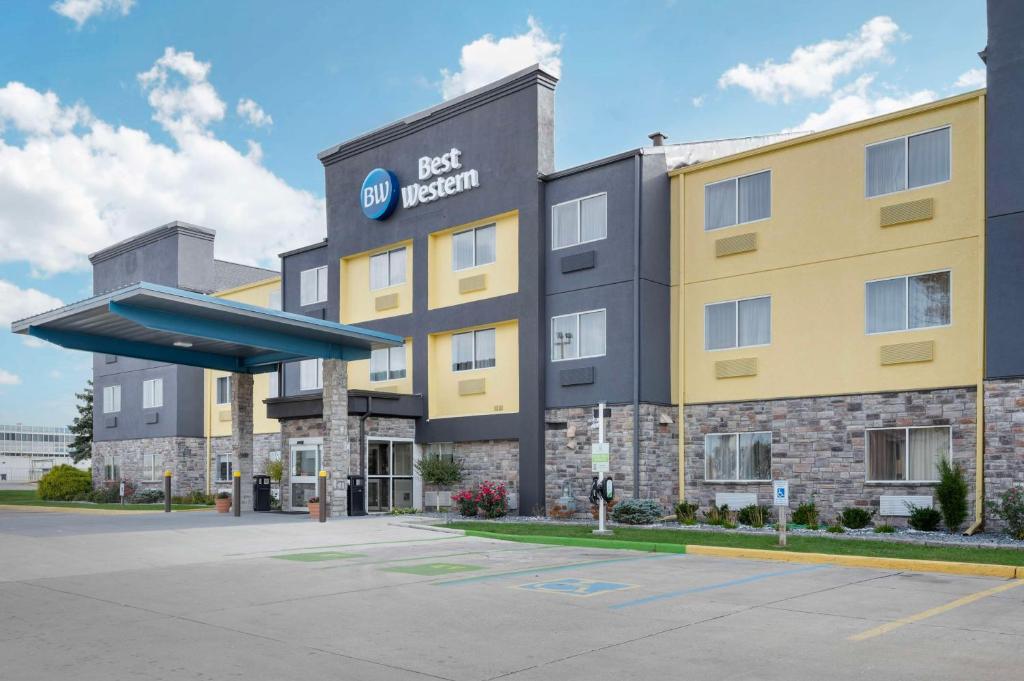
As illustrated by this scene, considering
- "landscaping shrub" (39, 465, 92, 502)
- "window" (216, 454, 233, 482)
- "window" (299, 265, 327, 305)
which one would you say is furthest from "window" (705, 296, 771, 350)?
"landscaping shrub" (39, 465, 92, 502)

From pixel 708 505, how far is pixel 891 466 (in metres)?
4.86

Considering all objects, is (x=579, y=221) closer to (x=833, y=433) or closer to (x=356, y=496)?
(x=833, y=433)

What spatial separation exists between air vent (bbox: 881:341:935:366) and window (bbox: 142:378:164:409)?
32.0 m

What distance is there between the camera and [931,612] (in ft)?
32.6

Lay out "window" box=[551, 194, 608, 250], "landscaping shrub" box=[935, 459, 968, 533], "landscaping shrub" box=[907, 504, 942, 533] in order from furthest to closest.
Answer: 1. "window" box=[551, 194, 608, 250]
2. "landscaping shrub" box=[907, 504, 942, 533]
3. "landscaping shrub" box=[935, 459, 968, 533]

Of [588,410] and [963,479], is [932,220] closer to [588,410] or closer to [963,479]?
[963,479]

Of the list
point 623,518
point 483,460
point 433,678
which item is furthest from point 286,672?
point 483,460

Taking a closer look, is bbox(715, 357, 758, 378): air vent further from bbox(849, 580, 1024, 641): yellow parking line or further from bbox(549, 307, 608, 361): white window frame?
bbox(849, 580, 1024, 641): yellow parking line

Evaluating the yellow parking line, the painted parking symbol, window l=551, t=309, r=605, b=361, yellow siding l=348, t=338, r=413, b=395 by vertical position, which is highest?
window l=551, t=309, r=605, b=361

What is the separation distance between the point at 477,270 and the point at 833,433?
1153 cm

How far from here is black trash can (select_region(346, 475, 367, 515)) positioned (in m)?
25.3

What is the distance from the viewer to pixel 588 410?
24906 millimetres

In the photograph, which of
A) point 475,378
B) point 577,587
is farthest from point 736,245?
point 577,587

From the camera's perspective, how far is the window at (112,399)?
1765 inches
